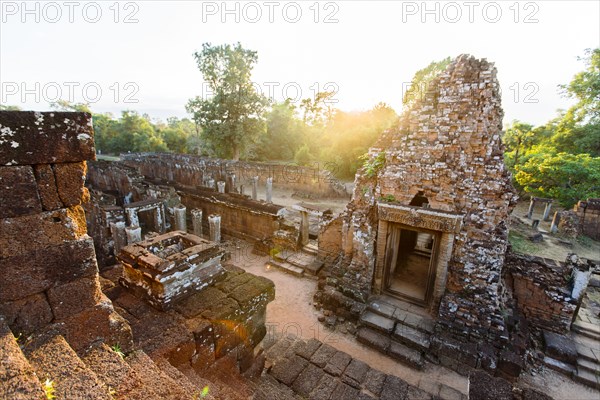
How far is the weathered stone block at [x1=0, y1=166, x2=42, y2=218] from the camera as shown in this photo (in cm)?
183

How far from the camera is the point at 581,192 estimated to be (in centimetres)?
1584

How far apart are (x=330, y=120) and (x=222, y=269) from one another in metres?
34.9

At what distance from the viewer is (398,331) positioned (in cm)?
654

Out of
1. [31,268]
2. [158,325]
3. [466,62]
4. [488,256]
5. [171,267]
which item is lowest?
[488,256]

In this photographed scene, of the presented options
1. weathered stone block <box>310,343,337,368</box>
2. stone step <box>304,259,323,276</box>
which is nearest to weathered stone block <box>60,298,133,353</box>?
weathered stone block <box>310,343,337,368</box>

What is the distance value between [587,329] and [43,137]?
11.2 m

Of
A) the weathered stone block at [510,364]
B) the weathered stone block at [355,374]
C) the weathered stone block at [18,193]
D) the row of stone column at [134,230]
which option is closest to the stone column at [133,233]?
the row of stone column at [134,230]

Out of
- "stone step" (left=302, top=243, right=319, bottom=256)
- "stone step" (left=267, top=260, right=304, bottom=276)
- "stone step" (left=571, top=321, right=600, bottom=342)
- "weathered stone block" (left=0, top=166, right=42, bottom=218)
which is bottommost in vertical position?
"stone step" (left=267, top=260, right=304, bottom=276)

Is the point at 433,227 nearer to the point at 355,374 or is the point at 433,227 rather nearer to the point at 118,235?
the point at 355,374

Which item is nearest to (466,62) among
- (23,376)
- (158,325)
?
(158,325)

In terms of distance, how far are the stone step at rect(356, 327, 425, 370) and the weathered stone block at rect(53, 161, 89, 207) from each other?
644cm

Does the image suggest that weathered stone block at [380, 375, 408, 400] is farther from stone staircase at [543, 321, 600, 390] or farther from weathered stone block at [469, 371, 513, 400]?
stone staircase at [543, 321, 600, 390]

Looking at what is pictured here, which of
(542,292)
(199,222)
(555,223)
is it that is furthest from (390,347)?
(555,223)

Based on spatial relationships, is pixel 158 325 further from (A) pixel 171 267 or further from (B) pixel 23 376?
(B) pixel 23 376
